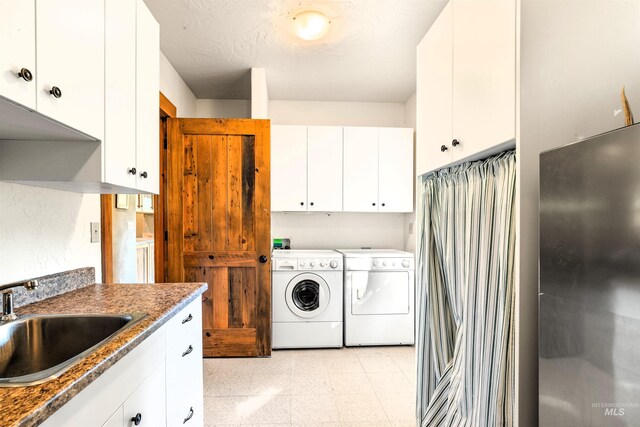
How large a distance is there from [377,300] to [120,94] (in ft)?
8.59

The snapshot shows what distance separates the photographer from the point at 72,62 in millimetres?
994

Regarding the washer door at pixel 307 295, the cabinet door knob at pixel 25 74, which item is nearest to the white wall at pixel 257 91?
the washer door at pixel 307 295

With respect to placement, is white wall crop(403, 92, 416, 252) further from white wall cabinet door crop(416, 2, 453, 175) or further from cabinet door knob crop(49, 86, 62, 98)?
cabinet door knob crop(49, 86, 62, 98)

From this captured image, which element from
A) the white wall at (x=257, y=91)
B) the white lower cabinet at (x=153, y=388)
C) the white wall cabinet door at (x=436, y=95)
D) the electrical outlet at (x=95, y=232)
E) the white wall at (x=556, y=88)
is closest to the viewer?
the white lower cabinet at (x=153, y=388)

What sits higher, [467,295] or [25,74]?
[25,74]

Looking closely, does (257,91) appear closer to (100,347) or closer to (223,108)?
(223,108)

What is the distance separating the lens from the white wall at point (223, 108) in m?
3.72

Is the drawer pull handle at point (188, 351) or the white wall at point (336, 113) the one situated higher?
the white wall at point (336, 113)

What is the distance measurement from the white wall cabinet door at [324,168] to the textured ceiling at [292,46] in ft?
1.69

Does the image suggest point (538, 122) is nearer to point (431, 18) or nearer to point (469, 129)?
point (469, 129)

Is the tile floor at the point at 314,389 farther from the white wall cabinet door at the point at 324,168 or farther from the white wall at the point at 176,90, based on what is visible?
the white wall at the point at 176,90

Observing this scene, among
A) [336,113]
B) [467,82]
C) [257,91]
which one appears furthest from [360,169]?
[467,82]

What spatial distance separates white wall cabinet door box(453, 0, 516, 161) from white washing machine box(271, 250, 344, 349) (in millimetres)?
1894

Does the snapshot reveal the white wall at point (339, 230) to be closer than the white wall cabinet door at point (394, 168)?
No
